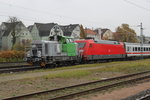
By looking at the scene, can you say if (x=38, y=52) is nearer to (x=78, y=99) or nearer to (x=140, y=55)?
(x=78, y=99)

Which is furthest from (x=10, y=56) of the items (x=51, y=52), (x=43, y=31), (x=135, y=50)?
(x=43, y=31)

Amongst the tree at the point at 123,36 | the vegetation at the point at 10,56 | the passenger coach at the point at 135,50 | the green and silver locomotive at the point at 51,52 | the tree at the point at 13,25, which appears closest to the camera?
the green and silver locomotive at the point at 51,52

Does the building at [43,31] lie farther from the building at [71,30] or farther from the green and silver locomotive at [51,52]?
the green and silver locomotive at [51,52]

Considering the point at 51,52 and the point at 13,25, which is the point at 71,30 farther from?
the point at 51,52

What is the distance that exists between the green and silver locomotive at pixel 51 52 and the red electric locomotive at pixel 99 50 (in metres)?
3.78

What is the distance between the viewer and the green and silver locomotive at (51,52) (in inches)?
869

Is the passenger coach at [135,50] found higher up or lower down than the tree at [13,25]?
lower down

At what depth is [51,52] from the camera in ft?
74.6

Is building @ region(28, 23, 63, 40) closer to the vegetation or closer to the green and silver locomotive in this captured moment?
the vegetation

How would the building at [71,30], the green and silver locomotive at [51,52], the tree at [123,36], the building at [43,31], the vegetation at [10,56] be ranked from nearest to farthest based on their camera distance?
1. the green and silver locomotive at [51,52]
2. the vegetation at [10,56]
3. the building at [43,31]
4. the tree at [123,36]
5. the building at [71,30]

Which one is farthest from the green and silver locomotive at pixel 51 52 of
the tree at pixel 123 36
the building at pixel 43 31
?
the tree at pixel 123 36

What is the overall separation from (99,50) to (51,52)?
9.87m

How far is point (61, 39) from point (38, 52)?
3.50 metres

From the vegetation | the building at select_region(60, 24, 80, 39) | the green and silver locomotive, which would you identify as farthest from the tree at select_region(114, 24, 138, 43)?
the green and silver locomotive
